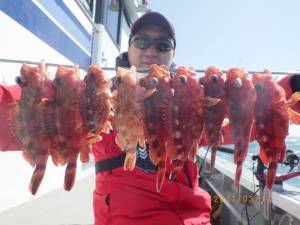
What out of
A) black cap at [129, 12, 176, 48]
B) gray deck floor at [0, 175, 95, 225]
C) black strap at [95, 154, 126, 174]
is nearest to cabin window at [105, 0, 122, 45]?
gray deck floor at [0, 175, 95, 225]

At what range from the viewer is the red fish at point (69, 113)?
7.57 feet

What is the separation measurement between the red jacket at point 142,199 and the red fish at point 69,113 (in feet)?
2.42

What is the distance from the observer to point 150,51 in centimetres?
410

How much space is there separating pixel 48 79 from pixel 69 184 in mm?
790

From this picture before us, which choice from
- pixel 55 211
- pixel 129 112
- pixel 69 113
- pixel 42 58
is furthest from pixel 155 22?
pixel 55 211

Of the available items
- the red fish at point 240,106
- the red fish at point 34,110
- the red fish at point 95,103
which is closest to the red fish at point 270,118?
the red fish at point 240,106

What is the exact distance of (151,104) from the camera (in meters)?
2.31

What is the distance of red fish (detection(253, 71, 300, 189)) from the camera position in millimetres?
2365

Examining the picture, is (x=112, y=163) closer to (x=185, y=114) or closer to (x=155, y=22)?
(x=185, y=114)

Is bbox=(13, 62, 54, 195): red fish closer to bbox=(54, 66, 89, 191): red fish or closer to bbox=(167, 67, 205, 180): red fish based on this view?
bbox=(54, 66, 89, 191): red fish

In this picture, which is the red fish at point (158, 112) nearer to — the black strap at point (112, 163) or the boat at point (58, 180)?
the black strap at point (112, 163)

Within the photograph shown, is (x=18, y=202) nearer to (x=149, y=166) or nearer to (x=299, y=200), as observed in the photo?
(x=149, y=166)

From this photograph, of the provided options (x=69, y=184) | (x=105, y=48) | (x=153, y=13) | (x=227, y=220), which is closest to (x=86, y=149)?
(x=69, y=184)

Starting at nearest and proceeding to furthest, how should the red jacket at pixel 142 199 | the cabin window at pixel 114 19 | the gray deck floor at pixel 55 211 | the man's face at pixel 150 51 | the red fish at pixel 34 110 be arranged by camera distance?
the red fish at pixel 34 110, the red jacket at pixel 142 199, the man's face at pixel 150 51, the gray deck floor at pixel 55 211, the cabin window at pixel 114 19
